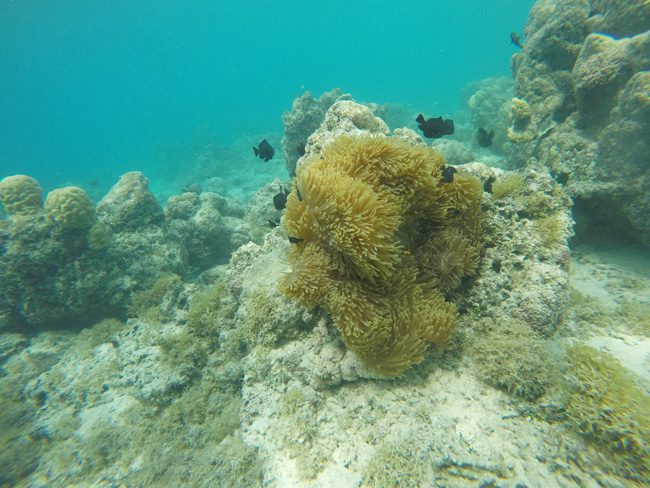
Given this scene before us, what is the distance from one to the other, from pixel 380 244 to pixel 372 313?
625 mm

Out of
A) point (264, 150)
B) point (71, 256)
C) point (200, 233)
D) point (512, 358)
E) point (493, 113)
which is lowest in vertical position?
point (512, 358)

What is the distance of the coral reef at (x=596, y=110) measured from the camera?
492 centimetres

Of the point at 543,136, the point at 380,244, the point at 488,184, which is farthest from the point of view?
the point at 543,136

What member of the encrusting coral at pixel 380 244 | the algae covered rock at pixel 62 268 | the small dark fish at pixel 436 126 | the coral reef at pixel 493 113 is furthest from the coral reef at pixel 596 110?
the algae covered rock at pixel 62 268

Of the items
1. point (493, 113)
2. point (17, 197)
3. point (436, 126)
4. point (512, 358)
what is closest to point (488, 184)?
point (436, 126)

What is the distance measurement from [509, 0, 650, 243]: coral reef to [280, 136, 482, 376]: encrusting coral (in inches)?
142

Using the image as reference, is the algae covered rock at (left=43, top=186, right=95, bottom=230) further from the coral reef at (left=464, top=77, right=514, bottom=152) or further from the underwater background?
the coral reef at (left=464, top=77, right=514, bottom=152)

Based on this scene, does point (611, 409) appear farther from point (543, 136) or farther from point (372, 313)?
point (543, 136)

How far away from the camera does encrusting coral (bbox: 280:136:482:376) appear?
2633 mm

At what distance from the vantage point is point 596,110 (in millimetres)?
5801

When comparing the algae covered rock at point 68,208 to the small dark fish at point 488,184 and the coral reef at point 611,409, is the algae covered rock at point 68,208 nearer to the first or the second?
the small dark fish at point 488,184

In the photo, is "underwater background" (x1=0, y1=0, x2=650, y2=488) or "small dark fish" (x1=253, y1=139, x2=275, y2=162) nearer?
"underwater background" (x1=0, y1=0, x2=650, y2=488)

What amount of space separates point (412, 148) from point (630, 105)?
4.63 m

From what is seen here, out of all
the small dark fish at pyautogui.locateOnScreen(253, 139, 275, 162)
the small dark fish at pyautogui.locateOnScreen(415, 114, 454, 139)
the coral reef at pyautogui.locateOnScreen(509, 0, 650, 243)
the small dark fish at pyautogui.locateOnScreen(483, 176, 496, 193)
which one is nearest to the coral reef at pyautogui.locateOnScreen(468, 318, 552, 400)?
the small dark fish at pyautogui.locateOnScreen(483, 176, 496, 193)
